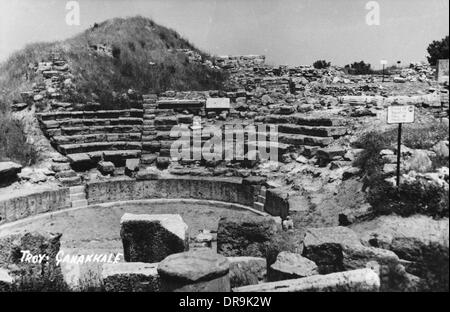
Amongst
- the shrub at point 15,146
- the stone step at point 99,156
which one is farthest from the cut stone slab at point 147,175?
the shrub at point 15,146

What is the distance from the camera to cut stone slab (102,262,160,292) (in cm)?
572

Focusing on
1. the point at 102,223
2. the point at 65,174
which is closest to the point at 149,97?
the point at 65,174

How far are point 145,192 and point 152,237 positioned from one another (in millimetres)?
6449

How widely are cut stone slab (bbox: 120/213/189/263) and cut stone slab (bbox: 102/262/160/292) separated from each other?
3.47 feet

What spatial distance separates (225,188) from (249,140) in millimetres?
2067

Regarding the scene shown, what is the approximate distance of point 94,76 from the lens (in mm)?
17562

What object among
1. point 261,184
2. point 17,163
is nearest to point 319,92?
point 261,184

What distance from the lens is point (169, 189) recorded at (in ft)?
43.8

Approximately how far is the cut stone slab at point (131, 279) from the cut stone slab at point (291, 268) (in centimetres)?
152

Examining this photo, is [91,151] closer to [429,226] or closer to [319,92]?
[319,92]

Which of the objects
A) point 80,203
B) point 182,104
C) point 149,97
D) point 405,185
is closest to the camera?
point 405,185

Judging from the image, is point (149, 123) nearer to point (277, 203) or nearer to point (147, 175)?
point (147, 175)

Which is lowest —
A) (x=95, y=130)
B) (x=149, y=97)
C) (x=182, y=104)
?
(x=95, y=130)

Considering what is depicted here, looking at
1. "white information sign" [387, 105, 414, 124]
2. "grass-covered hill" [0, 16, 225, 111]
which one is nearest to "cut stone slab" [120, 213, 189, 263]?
"white information sign" [387, 105, 414, 124]
